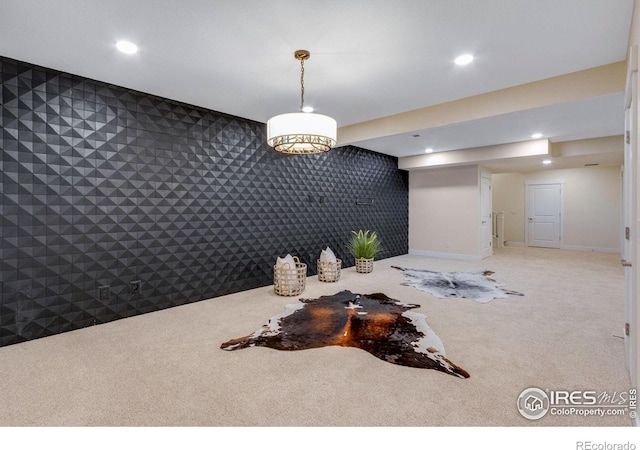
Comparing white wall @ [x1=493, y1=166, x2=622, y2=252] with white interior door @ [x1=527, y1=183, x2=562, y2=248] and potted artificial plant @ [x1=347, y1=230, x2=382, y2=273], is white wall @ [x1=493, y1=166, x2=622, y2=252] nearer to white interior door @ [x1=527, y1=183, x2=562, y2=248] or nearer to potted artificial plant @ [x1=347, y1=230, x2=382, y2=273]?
white interior door @ [x1=527, y1=183, x2=562, y2=248]

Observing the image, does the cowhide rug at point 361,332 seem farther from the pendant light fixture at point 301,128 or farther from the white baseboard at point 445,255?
the white baseboard at point 445,255

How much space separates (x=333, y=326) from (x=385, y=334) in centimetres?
51

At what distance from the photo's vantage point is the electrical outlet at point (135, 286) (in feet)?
11.3

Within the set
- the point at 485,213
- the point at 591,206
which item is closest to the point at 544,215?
the point at 591,206

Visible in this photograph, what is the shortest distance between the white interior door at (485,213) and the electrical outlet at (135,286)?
6.69 metres

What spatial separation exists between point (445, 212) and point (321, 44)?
586cm

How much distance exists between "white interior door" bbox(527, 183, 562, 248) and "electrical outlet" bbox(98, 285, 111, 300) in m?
10.4

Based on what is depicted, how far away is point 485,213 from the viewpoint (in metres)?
7.42

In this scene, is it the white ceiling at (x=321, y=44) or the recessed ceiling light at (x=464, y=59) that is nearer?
the white ceiling at (x=321, y=44)

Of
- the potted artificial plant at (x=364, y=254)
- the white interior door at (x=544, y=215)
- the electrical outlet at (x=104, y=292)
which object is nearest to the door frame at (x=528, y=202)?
the white interior door at (x=544, y=215)

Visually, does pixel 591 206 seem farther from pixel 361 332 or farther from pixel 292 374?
pixel 292 374

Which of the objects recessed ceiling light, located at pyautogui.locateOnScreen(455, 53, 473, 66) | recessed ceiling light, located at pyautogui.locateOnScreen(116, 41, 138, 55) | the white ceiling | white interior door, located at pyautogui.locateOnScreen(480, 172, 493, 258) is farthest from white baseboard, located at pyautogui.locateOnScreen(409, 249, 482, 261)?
recessed ceiling light, located at pyautogui.locateOnScreen(116, 41, 138, 55)

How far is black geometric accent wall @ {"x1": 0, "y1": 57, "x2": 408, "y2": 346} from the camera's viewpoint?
278cm

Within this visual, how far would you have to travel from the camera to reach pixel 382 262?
267 inches
